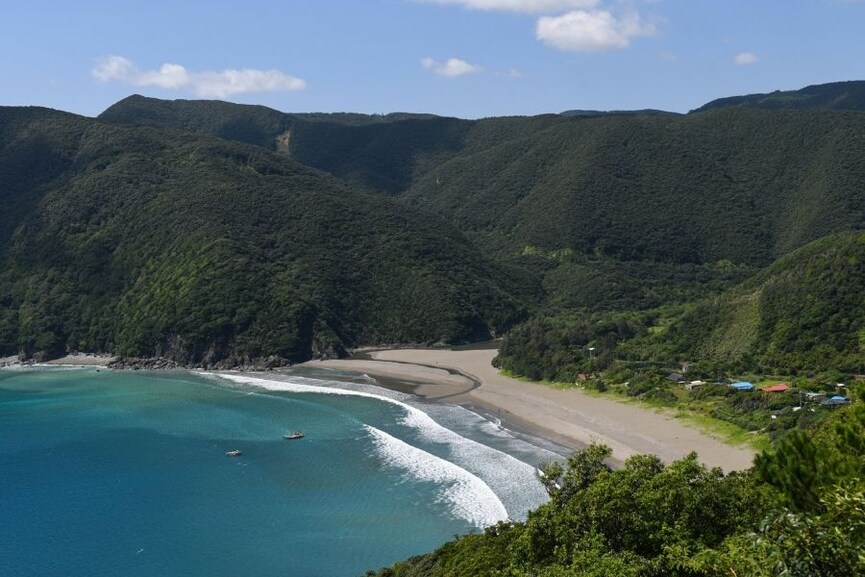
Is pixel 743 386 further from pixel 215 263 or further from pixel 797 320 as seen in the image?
pixel 215 263

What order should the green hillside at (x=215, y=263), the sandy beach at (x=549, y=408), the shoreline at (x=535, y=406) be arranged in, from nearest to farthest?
1. the sandy beach at (x=549, y=408)
2. the shoreline at (x=535, y=406)
3. the green hillside at (x=215, y=263)

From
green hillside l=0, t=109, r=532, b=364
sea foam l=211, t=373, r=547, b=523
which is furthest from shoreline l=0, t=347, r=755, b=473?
green hillside l=0, t=109, r=532, b=364

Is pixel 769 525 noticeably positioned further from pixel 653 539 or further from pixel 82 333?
pixel 82 333

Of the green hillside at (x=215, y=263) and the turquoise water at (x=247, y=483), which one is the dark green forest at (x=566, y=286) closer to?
the green hillside at (x=215, y=263)

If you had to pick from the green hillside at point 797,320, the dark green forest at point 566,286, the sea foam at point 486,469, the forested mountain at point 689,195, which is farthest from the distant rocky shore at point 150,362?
the forested mountain at point 689,195

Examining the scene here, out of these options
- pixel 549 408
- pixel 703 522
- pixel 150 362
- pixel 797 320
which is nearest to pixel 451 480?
pixel 549 408

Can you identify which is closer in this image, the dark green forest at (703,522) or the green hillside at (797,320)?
the dark green forest at (703,522)

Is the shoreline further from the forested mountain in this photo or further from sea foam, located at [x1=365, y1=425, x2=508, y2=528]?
the forested mountain
